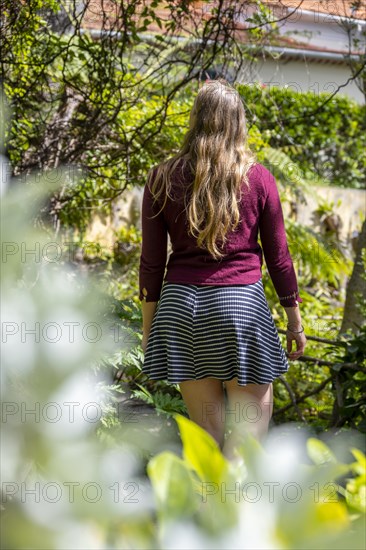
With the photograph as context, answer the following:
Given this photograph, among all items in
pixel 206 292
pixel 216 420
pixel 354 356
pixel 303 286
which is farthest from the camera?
pixel 303 286

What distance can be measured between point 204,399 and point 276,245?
70 centimetres

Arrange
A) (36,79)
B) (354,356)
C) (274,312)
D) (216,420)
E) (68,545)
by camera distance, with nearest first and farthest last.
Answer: (68,545) → (216,420) → (354,356) → (36,79) → (274,312)

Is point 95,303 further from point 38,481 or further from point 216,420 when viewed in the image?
point 216,420

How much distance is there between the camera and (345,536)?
2.05 ft

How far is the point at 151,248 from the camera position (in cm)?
308

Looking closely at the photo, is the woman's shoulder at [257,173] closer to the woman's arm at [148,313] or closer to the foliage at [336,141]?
the woman's arm at [148,313]

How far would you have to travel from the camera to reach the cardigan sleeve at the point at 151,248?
3.03 metres

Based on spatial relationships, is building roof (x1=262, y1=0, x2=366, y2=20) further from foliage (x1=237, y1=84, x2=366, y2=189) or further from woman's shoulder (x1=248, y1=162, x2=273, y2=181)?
foliage (x1=237, y1=84, x2=366, y2=189)

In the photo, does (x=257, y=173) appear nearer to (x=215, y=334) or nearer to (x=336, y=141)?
(x=215, y=334)

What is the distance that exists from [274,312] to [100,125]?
95.8 inches

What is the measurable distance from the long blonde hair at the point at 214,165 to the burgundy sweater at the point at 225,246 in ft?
0.14

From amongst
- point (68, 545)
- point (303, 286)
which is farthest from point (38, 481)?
point (303, 286)

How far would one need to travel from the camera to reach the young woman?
2896mm

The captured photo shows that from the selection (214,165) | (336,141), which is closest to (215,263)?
(214,165)
